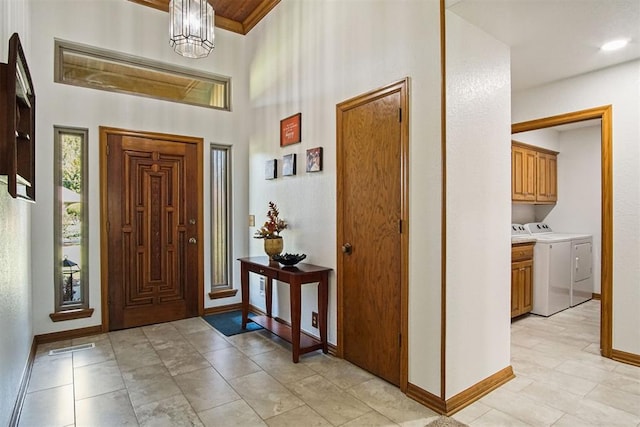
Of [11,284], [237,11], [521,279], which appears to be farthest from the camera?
[237,11]

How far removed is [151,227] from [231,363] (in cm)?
189

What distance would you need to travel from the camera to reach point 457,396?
7.37 feet

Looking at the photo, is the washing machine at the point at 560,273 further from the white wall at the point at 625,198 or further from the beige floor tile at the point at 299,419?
the beige floor tile at the point at 299,419

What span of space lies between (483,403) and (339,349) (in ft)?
3.71

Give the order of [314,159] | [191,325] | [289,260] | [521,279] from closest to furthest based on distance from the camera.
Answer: [289,260]
[314,159]
[191,325]
[521,279]

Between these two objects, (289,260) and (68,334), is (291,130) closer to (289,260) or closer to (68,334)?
(289,260)

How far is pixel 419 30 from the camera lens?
7.65 feet

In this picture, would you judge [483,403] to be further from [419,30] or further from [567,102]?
[567,102]

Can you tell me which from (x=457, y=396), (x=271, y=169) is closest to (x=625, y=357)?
(x=457, y=396)

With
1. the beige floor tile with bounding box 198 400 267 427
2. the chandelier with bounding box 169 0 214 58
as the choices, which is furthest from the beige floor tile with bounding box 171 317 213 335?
the chandelier with bounding box 169 0 214 58

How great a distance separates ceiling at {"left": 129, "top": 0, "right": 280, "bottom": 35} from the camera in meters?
4.04

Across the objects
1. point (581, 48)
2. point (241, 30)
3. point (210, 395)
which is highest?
point (241, 30)

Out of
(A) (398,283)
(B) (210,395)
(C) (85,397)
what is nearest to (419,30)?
(A) (398,283)

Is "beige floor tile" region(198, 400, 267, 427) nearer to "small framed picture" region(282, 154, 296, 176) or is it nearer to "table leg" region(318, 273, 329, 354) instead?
"table leg" region(318, 273, 329, 354)
